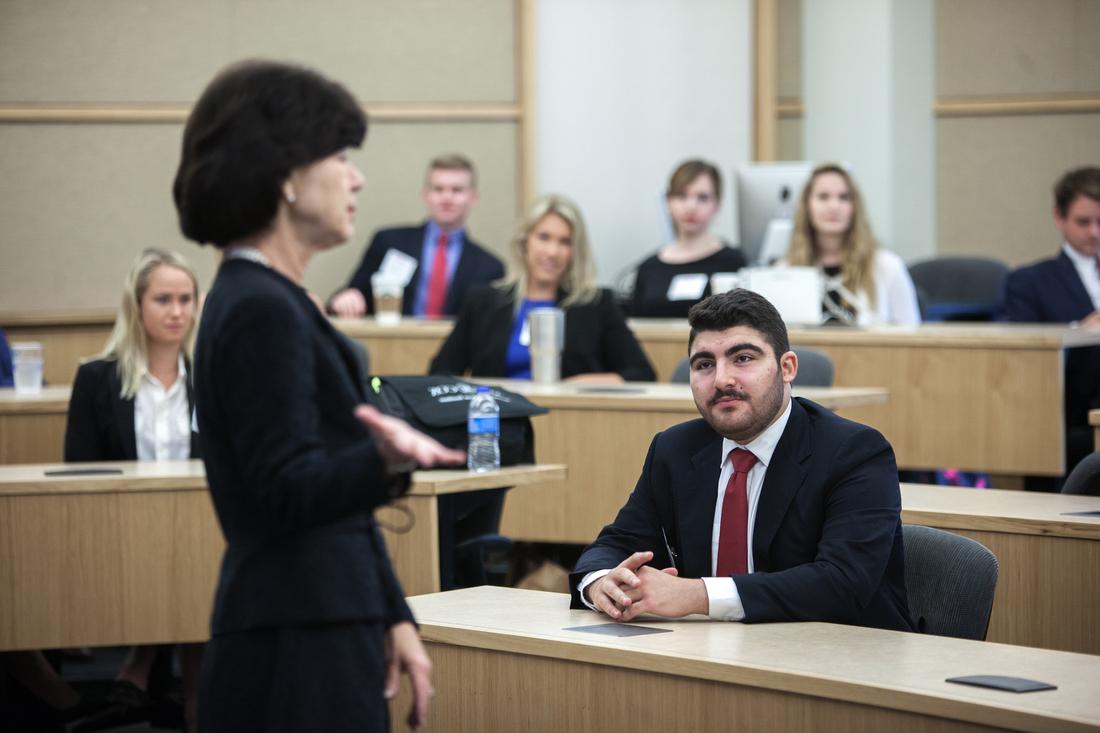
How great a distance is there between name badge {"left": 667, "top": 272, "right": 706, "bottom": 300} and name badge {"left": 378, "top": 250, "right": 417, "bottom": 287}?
50.5 inches

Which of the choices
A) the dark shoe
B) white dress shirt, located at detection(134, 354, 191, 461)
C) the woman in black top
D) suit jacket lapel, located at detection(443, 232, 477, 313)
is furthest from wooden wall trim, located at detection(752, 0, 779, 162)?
the dark shoe

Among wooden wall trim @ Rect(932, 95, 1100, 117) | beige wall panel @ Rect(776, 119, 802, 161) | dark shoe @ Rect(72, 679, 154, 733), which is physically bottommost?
dark shoe @ Rect(72, 679, 154, 733)

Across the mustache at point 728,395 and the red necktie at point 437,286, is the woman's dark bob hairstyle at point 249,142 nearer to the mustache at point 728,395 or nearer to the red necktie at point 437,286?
the mustache at point 728,395

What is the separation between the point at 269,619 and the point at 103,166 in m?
5.75

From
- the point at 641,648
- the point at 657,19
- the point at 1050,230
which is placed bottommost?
the point at 641,648

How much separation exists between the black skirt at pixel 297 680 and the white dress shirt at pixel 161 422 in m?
2.63

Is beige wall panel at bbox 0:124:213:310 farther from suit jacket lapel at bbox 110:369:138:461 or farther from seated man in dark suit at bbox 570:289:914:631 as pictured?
seated man in dark suit at bbox 570:289:914:631

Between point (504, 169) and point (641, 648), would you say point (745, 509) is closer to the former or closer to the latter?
point (641, 648)

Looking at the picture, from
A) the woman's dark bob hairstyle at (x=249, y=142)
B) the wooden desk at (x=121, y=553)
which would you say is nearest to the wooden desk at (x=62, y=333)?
the wooden desk at (x=121, y=553)

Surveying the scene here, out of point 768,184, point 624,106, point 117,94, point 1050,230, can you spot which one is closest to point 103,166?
point 117,94

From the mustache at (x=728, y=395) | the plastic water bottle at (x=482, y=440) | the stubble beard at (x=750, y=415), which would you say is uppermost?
the mustache at (x=728, y=395)

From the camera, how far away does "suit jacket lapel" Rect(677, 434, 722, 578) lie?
7.67 ft

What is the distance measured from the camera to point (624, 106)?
7.30m

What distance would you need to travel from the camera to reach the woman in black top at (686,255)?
5.79m
